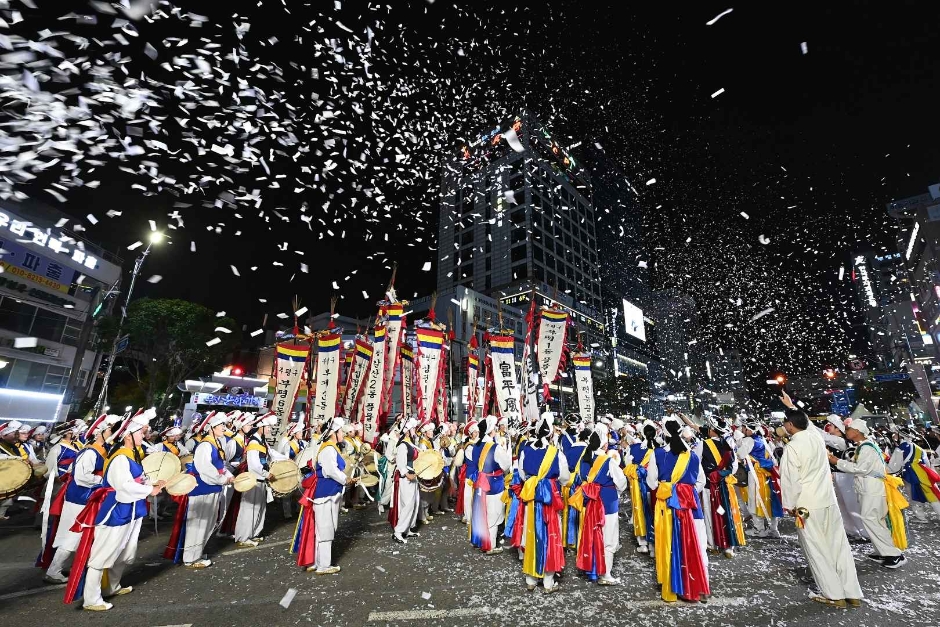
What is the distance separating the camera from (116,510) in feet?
15.6

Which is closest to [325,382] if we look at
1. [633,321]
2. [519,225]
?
[519,225]

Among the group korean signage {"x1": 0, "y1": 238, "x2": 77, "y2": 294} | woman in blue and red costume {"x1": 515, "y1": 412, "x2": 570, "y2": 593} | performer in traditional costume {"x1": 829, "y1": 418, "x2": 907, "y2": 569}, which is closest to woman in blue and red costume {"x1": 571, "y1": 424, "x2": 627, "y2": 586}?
woman in blue and red costume {"x1": 515, "y1": 412, "x2": 570, "y2": 593}

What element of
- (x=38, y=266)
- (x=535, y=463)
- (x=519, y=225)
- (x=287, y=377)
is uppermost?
(x=519, y=225)

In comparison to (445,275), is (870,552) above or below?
below

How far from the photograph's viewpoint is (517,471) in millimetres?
6246

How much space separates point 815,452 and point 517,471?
3.69 m

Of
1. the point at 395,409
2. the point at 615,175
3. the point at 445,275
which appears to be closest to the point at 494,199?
the point at 445,275

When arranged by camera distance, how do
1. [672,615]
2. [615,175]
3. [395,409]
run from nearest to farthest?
[672,615], [395,409], [615,175]

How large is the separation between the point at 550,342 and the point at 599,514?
357 inches

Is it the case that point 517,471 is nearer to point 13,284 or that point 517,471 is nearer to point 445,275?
point 13,284

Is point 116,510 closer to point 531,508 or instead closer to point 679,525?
point 531,508

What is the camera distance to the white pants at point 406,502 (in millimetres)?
7358

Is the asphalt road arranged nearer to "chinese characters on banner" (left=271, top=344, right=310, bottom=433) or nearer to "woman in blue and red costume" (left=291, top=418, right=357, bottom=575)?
"woman in blue and red costume" (left=291, top=418, right=357, bottom=575)

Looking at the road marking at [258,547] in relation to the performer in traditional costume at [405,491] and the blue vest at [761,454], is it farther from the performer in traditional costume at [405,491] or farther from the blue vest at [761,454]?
the blue vest at [761,454]
